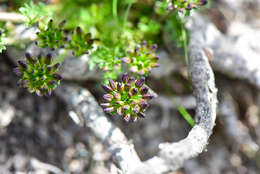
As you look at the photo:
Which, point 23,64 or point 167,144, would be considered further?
point 23,64

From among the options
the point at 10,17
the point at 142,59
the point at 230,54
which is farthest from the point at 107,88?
the point at 230,54

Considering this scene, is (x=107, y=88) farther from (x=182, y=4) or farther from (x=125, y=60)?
→ (x=182, y=4)

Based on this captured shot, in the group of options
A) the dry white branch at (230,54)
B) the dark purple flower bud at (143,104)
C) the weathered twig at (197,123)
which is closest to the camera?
the weathered twig at (197,123)

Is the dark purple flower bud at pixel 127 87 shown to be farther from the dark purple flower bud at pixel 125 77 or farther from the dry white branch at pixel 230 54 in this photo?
the dry white branch at pixel 230 54

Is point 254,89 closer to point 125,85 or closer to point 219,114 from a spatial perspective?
point 219,114

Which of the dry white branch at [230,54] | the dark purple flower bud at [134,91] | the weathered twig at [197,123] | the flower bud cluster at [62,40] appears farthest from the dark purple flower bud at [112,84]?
the dry white branch at [230,54]

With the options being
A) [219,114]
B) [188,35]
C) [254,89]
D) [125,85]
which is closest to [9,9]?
[125,85]

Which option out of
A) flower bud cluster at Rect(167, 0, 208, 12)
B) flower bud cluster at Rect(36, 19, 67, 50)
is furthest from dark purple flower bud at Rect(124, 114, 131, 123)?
flower bud cluster at Rect(167, 0, 208, 12)
